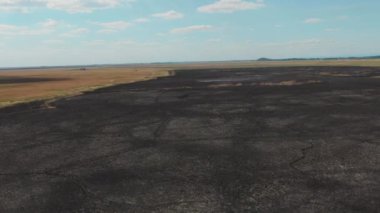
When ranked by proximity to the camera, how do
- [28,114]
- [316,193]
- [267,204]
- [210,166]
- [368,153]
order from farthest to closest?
1. [28,114]
2. [368,153]
3. [210,166]
4. [316,193]
5. [267,204]

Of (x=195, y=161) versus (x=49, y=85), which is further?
(x=49, y=85)

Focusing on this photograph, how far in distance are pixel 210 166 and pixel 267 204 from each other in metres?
3.51

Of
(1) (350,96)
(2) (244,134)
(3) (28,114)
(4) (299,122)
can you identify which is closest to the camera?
(2) (244,134)

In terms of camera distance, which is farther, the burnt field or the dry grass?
the dry grass

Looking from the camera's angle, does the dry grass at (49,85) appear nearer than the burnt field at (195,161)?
No

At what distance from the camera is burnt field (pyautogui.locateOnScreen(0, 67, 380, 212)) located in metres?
9.30

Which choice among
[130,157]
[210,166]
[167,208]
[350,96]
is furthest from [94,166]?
[350,96]

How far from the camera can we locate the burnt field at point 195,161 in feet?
30.5

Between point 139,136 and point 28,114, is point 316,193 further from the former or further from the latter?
point 28,114

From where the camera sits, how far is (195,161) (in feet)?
42.2

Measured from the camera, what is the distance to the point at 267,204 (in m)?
8.87

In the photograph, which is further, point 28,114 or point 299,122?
point 28,114

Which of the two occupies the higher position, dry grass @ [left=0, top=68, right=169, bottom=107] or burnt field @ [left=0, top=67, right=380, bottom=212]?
dry grass @ [left=0, top=68, right=169, bottom=107]

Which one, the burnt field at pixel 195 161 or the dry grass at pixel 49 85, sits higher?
the dry grass at pixel 49 85
